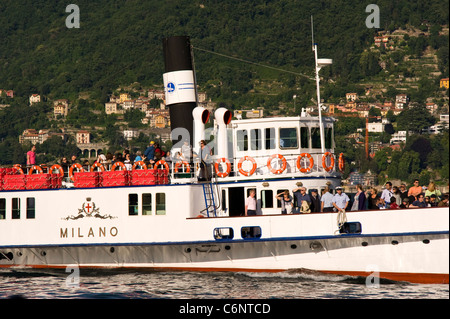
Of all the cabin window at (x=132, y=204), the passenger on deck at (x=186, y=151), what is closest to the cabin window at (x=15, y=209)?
the cabin window at (x=132, y=204)

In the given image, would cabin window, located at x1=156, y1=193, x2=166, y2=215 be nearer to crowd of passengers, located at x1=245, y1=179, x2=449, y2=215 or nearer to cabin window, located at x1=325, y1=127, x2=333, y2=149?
crowd of passengers, located at x1=245, y1=179, x2=449, y2=215

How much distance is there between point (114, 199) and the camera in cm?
2636

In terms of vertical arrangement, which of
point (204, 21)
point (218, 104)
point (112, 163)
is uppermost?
point (204, 21)

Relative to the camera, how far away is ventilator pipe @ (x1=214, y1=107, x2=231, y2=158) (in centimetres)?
2608

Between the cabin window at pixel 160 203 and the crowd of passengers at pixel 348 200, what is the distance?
258 centimetres

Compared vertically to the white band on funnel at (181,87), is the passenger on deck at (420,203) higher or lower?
lower

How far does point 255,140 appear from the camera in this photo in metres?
26.2

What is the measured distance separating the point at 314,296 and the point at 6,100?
148621mm

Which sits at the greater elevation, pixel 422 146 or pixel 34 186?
pixel 422 146

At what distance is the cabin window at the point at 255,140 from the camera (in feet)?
85.8


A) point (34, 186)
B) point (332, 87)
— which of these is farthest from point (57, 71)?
point (34, 186)

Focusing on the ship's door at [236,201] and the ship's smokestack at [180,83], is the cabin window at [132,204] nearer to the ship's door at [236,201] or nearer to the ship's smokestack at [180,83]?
the ship's door at [236,201]
